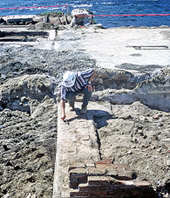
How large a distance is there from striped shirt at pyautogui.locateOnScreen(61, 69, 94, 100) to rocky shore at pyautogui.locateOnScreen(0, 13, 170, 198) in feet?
2.93

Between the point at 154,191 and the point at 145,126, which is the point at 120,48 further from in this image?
the point at 154,191

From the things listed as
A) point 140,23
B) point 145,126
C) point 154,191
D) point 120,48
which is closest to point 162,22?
point 140,23

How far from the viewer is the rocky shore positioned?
522cm

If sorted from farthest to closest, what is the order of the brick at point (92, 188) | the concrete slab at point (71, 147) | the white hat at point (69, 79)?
the white hat at point (69, 79) < the concrete slab at point (71, 147) < the brick at point (92, 188)

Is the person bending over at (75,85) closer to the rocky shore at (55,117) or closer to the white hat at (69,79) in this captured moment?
the white hat at (69,79)

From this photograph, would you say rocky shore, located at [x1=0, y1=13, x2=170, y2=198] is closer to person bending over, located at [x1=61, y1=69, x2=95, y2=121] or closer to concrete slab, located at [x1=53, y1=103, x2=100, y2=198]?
concrete slab, located at [x1=53, y1=103, x2=100, y2=198]

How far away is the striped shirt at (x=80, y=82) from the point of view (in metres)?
6.38

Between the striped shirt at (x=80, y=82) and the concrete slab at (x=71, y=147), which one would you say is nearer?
the concrete slab at (x=71, y=147)

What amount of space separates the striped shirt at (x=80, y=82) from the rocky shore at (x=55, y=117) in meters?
0.89

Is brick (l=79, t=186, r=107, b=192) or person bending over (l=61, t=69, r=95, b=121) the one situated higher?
person bending over (l=61, t=69, r=95, b=121)

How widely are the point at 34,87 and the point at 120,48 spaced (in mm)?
4029

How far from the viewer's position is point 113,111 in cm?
727

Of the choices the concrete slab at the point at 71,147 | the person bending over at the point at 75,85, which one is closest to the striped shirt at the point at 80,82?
the person bending over at the point at 75,85

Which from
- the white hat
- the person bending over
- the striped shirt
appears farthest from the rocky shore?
the white hat
